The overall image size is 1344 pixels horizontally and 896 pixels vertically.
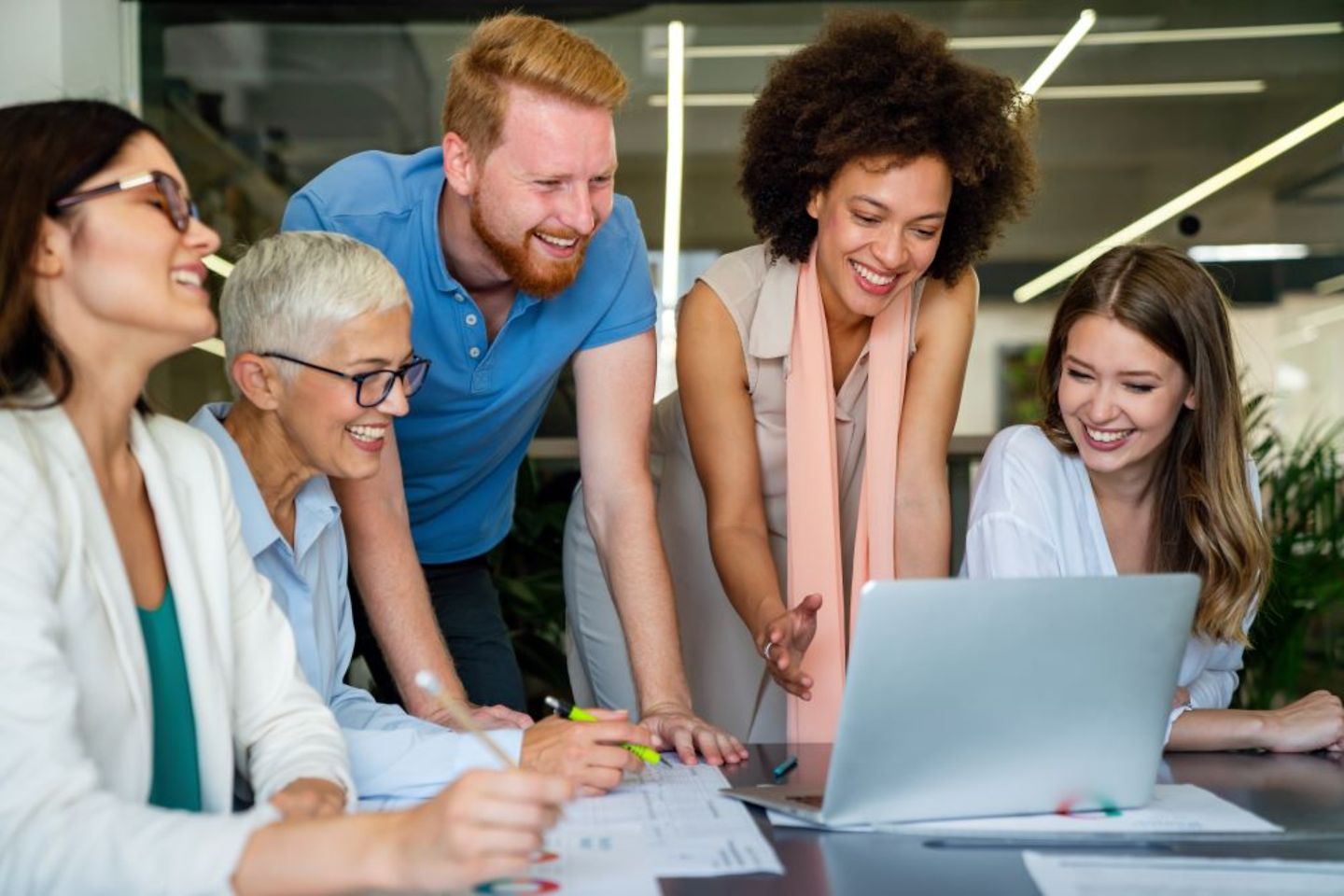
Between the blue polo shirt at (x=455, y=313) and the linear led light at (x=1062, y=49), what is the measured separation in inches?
146

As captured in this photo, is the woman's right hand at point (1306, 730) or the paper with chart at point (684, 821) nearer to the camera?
the paper with chart at point (684, 821)

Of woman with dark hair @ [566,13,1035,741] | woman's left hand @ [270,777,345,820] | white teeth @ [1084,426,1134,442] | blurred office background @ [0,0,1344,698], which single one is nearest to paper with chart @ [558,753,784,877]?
woman's left hand @ [270,777,345,820]

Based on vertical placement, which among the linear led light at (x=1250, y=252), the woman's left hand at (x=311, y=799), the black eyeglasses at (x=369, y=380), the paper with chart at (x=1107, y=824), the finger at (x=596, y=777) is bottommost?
the finger at (x=596, y=777)

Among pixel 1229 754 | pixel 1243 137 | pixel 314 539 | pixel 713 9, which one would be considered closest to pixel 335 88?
pixel 713 9

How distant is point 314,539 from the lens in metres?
1.79

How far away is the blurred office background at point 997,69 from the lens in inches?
216

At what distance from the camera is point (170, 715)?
136 cm

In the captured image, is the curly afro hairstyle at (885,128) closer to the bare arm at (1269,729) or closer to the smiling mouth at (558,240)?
the smiling mouth at (558,240)

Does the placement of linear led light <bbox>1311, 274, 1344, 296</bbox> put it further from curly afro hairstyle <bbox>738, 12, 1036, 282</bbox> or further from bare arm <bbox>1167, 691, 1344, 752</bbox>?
bare arm <bbox>1167, 691, 1344, 752</bbox>

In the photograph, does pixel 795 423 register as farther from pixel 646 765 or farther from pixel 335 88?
pixel 335 88

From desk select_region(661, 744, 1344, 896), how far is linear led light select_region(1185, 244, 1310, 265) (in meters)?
4.25

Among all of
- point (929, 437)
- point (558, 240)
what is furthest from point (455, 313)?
point (929, 437)

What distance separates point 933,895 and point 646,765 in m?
0.60

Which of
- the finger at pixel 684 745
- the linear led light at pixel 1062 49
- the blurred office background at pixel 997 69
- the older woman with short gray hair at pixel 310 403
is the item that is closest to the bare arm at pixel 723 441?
the finger at pixel 684 745
